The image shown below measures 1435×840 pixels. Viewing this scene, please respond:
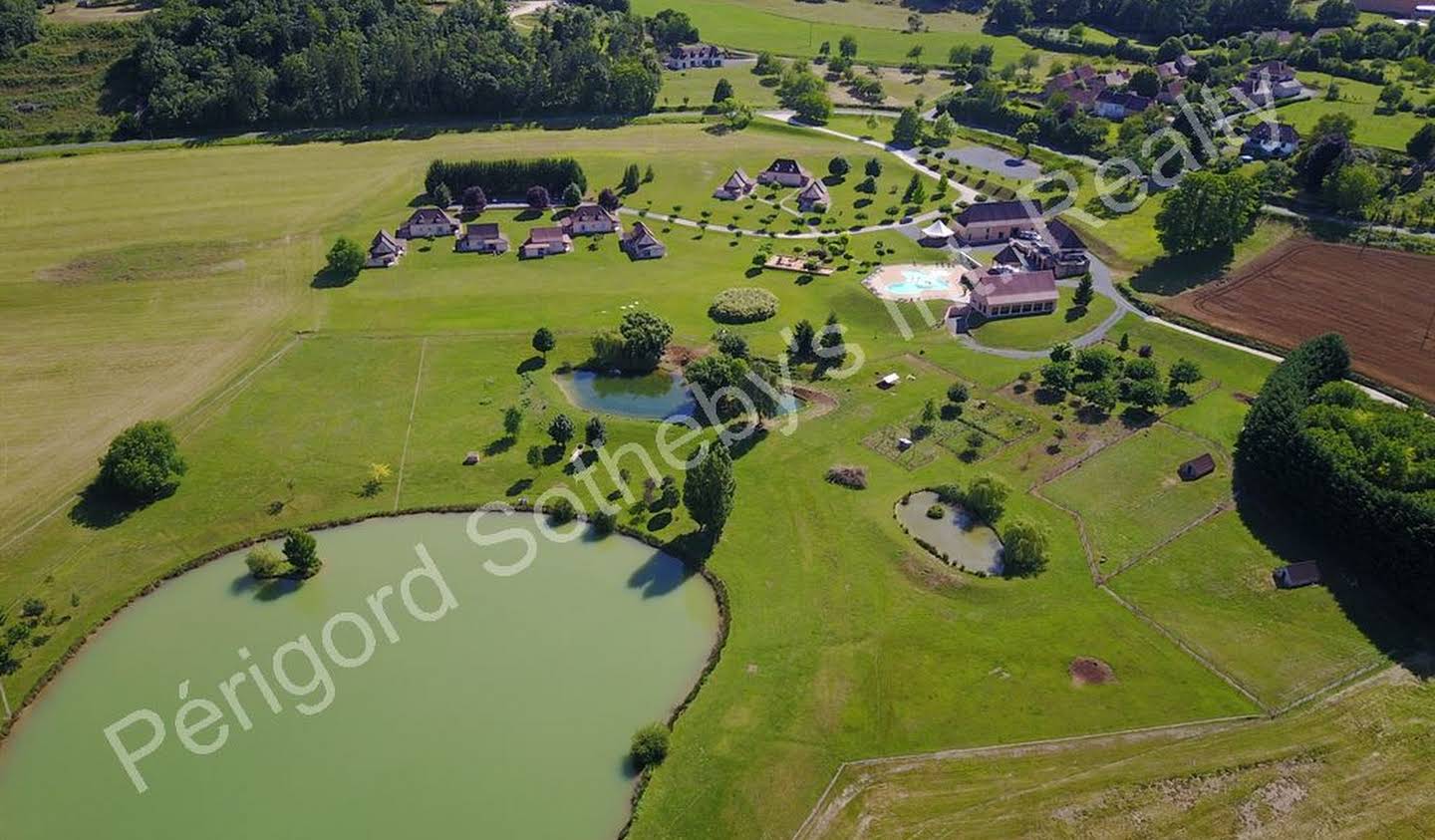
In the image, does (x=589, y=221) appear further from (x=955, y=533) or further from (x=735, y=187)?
(x=955, y=533)

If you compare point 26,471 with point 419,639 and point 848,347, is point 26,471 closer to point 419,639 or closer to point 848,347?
point 419,639

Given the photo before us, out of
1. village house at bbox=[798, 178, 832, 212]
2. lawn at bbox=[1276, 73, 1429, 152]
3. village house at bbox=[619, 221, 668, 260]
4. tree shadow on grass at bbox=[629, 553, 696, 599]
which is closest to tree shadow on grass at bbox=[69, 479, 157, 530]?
tree shadow on grass at bbox=[629, 553, 696, 599]

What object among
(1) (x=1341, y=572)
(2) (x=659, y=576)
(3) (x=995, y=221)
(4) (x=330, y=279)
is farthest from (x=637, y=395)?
(1) (x=1341, y=572)

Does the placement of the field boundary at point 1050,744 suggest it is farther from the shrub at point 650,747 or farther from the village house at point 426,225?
the village house at point 426,225

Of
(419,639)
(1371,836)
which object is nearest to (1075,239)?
(1371,836)

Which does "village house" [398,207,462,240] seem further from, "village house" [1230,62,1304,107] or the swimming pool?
"village house" [1230,62,1304,107]
